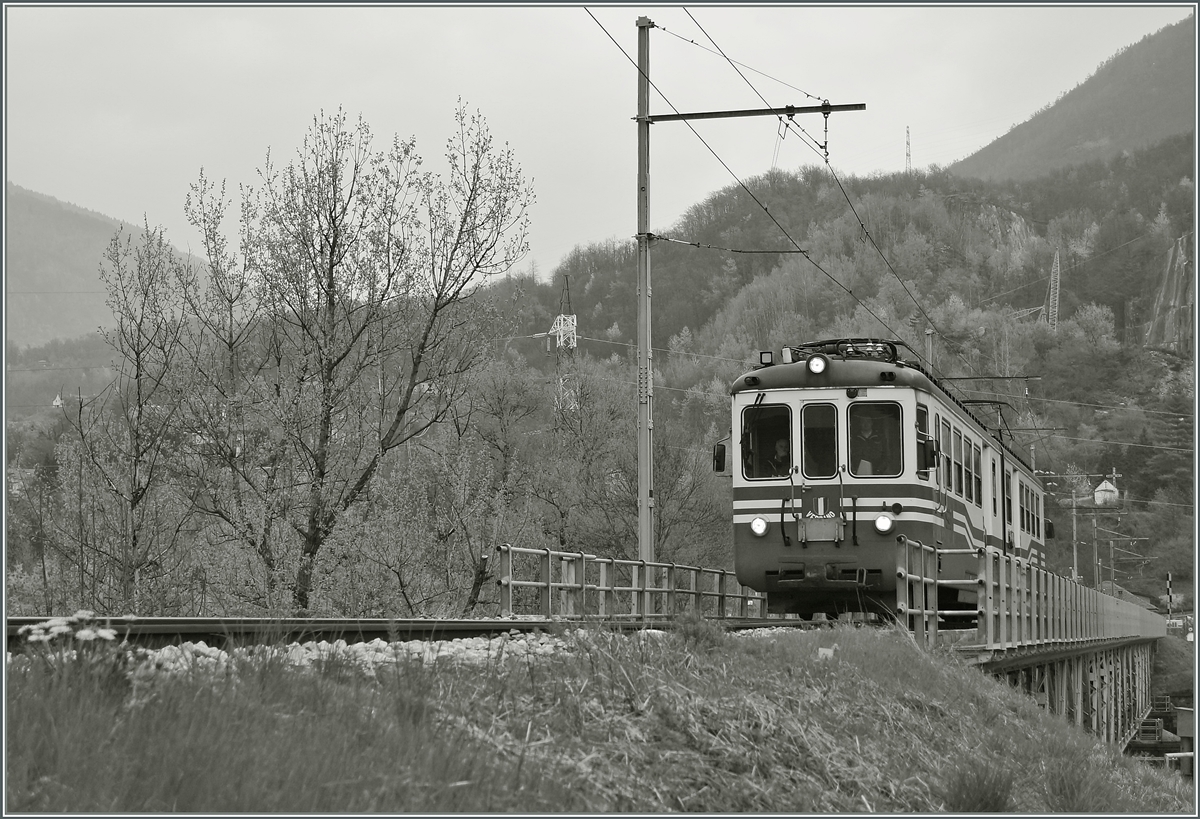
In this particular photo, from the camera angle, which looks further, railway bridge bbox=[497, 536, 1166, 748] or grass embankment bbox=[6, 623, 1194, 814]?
railway bridge bbox=[497, 536, 1166, 748]

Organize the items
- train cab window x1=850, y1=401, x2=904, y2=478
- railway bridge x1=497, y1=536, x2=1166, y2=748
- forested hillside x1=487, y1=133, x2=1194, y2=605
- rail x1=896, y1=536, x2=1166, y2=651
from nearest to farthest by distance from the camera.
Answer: railway bridge x1=497, y1=536, x2=1166, y2=748 < rail x1=896, y1=536, x2=1166, y2=651 < train cab window x1=850, y1=401, x2=904, y2=478 < forested hillside x1=487, y1=133, x2=1194, y2=605

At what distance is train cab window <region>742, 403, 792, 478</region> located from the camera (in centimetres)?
1730

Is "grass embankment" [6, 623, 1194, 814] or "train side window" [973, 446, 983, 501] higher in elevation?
"train side window" [973, 446, 983, 501]

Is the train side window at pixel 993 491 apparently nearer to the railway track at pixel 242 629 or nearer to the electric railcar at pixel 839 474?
the electric railcar at pixel 839 474

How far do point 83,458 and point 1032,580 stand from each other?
17523 millimetres

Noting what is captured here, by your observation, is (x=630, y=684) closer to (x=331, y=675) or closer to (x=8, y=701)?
(x=331, y=675)

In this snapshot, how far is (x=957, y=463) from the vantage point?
1839cm

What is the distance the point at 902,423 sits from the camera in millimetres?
16641

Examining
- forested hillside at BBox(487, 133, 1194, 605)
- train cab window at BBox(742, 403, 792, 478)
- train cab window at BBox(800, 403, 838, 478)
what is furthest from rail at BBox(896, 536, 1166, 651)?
forested hillside at BBox(487, 133, 1194, 605)

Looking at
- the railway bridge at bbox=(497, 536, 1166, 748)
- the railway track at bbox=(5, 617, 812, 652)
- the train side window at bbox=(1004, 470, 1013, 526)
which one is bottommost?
the railway bridge at bbox=(497, 536, 1166, 748)

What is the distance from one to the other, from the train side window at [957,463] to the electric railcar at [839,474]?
8 centimetres

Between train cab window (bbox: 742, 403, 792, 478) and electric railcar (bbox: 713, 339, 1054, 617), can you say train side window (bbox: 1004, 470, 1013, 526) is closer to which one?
electric railcar (bbox: 713, 339, 1054, 617)

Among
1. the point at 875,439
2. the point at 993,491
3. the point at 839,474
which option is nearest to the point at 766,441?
the point at 839,474

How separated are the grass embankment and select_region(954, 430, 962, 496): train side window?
8.48 meters
